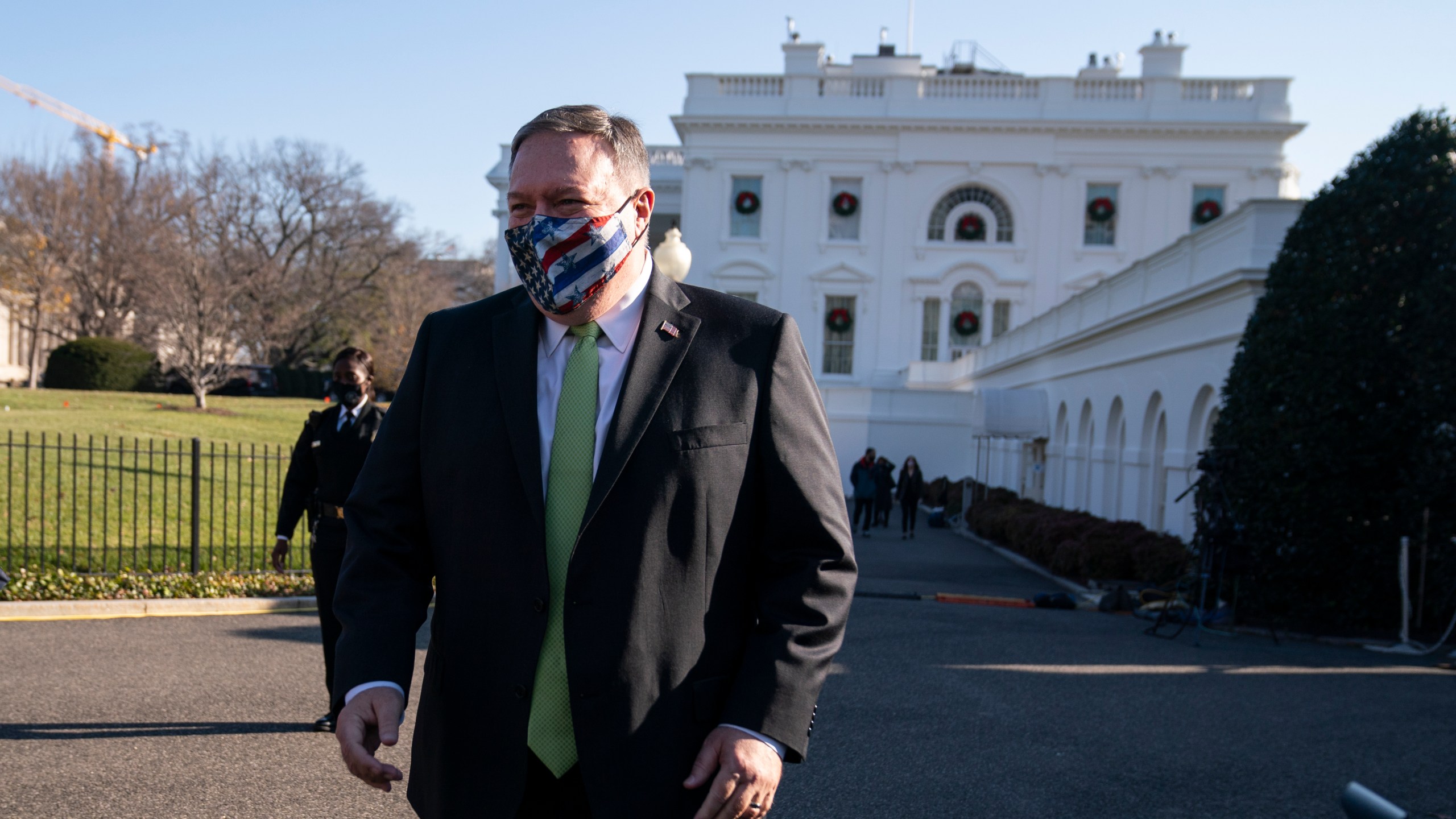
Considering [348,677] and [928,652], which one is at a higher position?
[348,677]

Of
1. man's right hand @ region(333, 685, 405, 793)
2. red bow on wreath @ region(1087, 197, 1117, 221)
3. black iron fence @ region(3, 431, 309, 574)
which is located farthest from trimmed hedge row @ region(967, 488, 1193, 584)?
red bow on wreath @ region(1087, 197, 1117, 221)

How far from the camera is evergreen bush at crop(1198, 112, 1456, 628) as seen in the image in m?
11.6

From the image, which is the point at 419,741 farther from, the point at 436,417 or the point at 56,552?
the point at 56,552

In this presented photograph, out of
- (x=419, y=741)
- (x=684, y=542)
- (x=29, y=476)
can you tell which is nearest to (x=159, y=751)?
(x=419, y=741)

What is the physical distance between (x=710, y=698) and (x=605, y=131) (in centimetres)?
118

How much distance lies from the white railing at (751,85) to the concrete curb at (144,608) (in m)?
39.9

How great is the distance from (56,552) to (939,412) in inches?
1129

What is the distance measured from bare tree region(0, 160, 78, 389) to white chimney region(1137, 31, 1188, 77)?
40024 millimetres

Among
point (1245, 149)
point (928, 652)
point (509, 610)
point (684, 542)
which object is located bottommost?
point (928, 652)

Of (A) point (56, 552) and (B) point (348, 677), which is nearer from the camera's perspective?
(B) point (348, 677)

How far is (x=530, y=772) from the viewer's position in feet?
7.25

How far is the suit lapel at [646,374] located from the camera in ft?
7.25

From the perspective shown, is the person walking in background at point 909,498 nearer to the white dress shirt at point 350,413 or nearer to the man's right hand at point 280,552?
the man's right hand at point 280,552

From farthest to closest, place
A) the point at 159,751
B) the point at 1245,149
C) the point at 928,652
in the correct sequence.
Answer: the point at 1245,149 → the point at 928,652 → the point at 159,751
